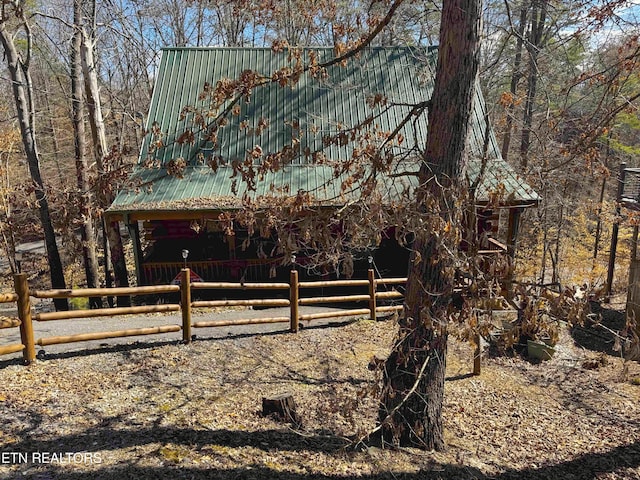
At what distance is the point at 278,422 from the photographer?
19.0ft

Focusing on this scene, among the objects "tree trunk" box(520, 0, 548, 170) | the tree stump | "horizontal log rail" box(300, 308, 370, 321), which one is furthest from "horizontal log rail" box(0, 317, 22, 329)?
"tree trunk" box(520, 0, 548, 170)

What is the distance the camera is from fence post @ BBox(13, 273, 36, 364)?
609 cm

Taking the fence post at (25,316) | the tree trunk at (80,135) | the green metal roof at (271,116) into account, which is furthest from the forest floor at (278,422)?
the tree trunk at (80,135)

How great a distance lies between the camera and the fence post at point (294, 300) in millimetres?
8470

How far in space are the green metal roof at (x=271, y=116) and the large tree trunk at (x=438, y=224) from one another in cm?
633

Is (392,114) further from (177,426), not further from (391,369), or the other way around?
(177,426)

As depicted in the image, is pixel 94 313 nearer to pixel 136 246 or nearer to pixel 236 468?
pixel 236 468

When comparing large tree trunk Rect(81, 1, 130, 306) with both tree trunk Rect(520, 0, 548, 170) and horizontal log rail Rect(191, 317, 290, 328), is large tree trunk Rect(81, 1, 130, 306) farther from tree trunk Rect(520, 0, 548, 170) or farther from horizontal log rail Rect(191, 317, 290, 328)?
tree trunk Rect(520, 0, 548, 170)

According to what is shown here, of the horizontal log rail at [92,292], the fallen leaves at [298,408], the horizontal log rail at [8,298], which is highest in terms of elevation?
the horizontal log rail at [8,298]

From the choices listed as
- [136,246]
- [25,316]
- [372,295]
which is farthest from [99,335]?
[372,295]

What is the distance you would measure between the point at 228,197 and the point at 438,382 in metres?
7.23

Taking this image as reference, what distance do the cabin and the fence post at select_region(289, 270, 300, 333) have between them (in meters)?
2.61

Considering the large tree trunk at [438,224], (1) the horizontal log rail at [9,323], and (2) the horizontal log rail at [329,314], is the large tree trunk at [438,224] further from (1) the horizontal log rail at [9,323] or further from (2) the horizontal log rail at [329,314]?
(1) the horizontal log rail at [9,323]

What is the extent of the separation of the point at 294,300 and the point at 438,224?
5.10 metres
